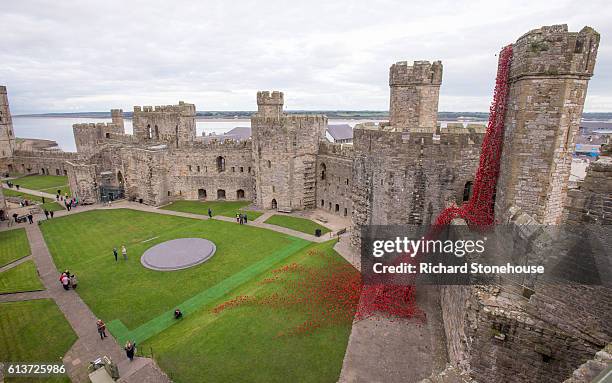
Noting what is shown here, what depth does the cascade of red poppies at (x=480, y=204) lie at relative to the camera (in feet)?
34.7

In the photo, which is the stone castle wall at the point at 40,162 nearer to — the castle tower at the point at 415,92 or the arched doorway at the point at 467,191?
the castle tower at the point at 415,92

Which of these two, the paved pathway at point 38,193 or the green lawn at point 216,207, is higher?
the green lawn at point 216,207

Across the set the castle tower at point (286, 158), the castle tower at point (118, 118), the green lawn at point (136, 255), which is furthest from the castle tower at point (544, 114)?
the castle tower at point (118, 118)

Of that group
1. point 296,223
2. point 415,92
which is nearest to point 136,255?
point 296,223

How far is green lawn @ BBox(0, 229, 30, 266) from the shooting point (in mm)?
20859

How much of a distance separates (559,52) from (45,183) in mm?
52773

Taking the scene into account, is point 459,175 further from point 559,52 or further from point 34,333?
point 34,333

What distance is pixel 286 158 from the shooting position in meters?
29.0

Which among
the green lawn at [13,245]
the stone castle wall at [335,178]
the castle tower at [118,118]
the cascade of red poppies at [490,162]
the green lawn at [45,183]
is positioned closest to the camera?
the cascade of red poppies at [490,162]

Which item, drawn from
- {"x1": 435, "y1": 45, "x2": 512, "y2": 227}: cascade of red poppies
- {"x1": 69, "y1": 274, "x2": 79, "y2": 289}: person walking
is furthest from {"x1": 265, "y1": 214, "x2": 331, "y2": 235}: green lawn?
{"x1": 435, "y1": 45, "x2": 512, "y2": 227}: cascade of red poppies

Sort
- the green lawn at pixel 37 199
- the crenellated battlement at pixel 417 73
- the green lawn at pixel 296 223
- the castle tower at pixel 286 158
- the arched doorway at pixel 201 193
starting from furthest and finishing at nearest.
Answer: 1. the arched doorway at pixel 201 193
2. the green lawn at pixel 37 199
3. the castle tower at pixel 286 158
4. the green lawn at pixel 296 223
5. the crenellated battlement at pixel 417 73

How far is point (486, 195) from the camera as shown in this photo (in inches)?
453

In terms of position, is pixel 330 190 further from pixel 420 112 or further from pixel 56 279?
pixel 56 279

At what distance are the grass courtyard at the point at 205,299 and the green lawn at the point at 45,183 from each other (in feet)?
50.1
